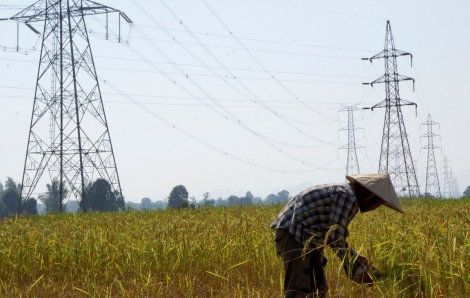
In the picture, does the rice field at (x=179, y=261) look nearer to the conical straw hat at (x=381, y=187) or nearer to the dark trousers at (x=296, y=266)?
the dark trousers at (x=296, y=266)

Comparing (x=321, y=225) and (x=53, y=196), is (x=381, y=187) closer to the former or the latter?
(x=321, y=225)

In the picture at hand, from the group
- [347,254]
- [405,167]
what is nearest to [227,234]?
[347,254]

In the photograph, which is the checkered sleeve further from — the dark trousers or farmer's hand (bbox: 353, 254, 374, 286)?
the dark trousers

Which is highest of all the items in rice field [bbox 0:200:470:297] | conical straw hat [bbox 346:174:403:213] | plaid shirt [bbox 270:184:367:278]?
conical straw hat [bbox 346:174:403:213]

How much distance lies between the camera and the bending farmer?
13.2ft

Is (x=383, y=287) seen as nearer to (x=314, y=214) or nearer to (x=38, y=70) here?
(x=314, y=214)

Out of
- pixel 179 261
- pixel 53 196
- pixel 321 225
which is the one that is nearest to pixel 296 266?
pixel 321 225

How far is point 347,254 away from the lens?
13.2 ft

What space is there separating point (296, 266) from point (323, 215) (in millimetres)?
498

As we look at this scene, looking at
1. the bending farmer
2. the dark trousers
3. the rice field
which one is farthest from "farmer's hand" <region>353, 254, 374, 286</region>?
the dark trousers

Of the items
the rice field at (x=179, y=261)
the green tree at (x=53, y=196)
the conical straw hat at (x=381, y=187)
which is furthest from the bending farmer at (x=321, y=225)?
the green tree at (x=53, y=196)

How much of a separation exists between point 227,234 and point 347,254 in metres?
3.27

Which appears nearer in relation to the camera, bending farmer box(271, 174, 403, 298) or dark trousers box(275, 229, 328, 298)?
bending farmer box(271, 174, 403, 298)

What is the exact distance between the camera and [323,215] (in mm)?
4277
